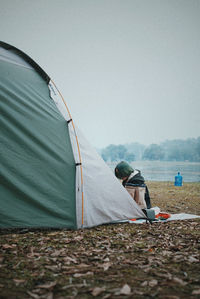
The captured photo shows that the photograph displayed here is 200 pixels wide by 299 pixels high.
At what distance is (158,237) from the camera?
4242 millimetres

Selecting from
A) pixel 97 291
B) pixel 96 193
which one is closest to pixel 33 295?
pixel 97 291

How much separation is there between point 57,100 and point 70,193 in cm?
176

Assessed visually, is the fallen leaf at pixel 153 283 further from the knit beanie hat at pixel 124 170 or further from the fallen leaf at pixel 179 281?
the knit beanie hat at pixel 124 170

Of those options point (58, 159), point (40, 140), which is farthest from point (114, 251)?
point (40, 140)

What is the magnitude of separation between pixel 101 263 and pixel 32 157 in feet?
7.39

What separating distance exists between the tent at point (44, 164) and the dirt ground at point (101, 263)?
0.96ft

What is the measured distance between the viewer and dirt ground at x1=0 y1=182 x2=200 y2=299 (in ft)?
7.90

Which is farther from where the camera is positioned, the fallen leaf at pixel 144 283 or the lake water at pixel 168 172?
the lake water at pixel 168 172

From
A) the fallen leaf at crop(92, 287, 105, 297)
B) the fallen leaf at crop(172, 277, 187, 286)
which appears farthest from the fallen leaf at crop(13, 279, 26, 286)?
the fallen leaf at crop(172, 277, 187, 286)

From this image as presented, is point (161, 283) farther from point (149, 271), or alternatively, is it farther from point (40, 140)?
point (40, 140)

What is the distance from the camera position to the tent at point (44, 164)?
4.39 meters

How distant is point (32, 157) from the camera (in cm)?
455

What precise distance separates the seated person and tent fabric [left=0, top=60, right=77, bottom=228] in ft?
4.79

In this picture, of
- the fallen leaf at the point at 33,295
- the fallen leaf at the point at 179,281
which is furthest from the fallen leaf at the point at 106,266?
the fallen leaf at the point at 33,295
